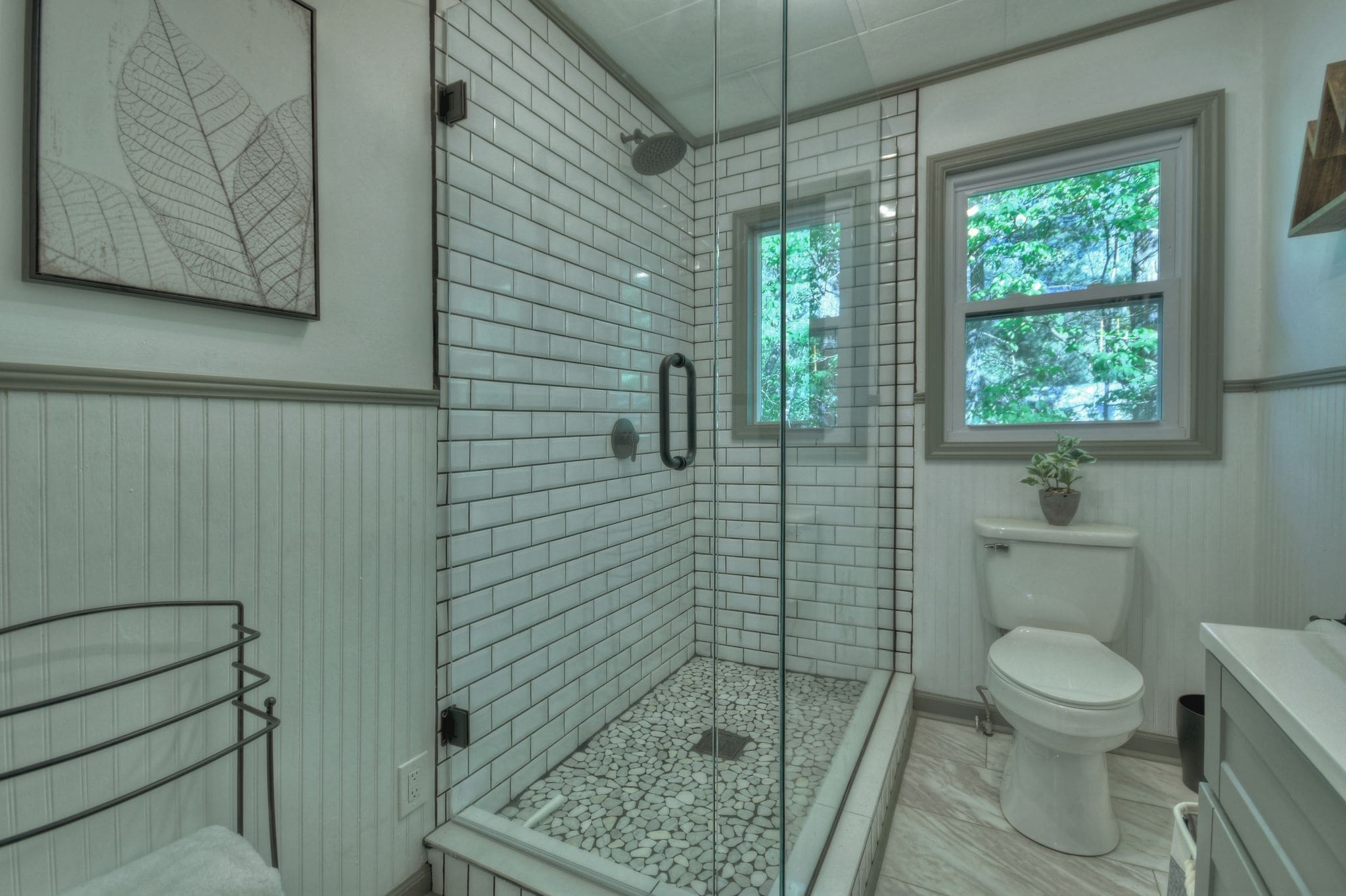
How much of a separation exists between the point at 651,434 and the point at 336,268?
33.1 inches

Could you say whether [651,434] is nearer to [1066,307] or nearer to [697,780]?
[697,780]

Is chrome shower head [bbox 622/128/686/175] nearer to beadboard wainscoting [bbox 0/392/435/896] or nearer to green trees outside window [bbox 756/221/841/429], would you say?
green trees outside window [bbox 756/221/841/429]

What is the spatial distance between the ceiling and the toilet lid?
160 cm

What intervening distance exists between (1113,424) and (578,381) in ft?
6.28

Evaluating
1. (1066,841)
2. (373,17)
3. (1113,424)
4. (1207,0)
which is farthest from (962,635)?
(373,17)

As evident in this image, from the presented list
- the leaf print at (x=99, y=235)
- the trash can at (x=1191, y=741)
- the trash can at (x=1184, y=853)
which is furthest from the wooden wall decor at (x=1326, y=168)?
the leaf print at (x=99, y=235)

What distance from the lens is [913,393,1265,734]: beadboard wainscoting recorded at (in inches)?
72.7

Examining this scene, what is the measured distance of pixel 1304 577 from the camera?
1.57 metres

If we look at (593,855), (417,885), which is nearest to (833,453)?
(593,855)

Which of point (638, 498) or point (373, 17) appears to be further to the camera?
point (638, 498)

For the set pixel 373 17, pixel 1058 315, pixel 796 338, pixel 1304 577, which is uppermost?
pixel 373 17

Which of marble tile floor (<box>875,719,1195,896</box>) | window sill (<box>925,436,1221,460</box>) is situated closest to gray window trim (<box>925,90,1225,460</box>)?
window sill (<box>925,436,1221,460</box>)

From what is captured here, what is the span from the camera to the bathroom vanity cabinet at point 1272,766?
1.82 ft

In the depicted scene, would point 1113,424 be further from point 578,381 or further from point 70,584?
point 70,584
